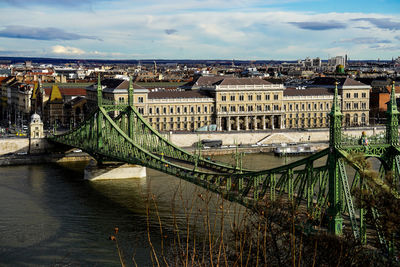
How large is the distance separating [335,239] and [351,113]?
186 ft

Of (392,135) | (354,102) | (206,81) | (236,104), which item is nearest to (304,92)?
(354,102)

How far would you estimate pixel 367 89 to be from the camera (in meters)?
72.3

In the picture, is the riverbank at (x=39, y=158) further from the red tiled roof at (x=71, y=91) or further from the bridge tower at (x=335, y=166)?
the bridge tower at (x=335, y=166)

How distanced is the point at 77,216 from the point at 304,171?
13169 millimetres

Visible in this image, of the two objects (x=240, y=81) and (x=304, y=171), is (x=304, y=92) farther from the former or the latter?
(x=304, y=171)

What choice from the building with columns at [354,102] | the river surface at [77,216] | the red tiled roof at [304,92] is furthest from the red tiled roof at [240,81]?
the river surface at [77,216]

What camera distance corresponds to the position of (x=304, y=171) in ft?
70.5

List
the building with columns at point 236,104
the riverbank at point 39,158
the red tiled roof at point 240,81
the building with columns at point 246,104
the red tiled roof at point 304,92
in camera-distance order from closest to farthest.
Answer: the riverbank at point 39,158
the building with columns at point 236,104
the building with columns at point 246,104
the red tiled roof at point 240,81
the red tiled roof at point 304,92

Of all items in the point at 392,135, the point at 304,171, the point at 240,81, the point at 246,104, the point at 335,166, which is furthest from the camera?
the point at 240,81

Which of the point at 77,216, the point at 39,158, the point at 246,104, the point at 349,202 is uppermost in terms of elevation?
the point at 246,104

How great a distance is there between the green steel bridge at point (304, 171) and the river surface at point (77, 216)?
156cm

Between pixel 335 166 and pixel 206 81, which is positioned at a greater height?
pixel 206 81

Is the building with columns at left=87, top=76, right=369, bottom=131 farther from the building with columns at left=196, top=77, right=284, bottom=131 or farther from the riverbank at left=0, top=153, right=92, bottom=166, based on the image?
the riverbank at left=0, top=153, right=92, bottom=166

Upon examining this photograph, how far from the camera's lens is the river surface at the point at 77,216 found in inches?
971
